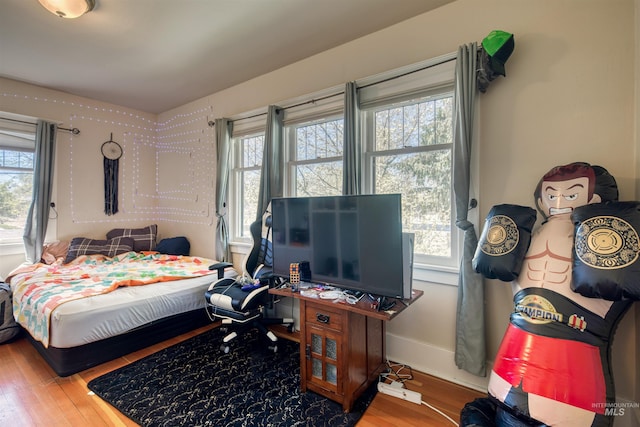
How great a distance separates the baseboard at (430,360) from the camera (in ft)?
6.48

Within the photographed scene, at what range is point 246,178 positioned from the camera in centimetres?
365

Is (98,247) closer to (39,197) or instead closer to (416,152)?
(39,197)

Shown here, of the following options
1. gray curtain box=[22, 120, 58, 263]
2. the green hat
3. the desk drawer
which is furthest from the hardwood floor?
the green hat

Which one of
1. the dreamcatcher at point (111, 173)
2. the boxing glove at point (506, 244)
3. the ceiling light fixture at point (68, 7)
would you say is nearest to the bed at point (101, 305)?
the dreamcatcher at point (111, 173)

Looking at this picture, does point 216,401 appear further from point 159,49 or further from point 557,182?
point 159,49

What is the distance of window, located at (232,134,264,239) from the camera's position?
3.53 metres

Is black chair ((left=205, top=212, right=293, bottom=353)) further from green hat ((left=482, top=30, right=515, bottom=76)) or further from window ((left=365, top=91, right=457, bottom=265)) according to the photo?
green hat ((left=482, top=30, right=515, bottom=76))

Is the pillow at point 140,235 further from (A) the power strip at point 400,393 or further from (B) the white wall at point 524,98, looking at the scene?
(A) the power strip at point 400,393

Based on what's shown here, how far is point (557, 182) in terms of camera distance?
154cm

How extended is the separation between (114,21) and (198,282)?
239 centimetres

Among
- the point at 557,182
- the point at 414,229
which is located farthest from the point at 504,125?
the point at 414,229

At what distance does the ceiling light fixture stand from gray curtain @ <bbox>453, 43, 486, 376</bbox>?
2.63 m

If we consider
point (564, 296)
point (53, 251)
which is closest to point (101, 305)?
point (53, 251)

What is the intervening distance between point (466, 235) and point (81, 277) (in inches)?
140
